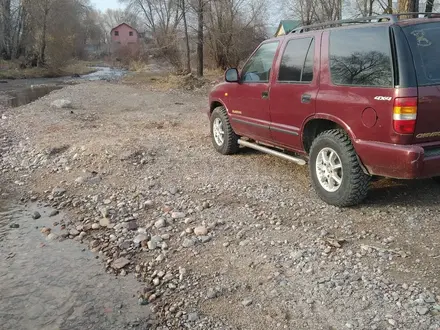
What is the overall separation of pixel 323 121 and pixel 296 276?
87.0 inches

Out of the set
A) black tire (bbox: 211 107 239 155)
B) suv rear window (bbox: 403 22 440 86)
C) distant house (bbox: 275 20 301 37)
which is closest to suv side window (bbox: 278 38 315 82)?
suv rear window (bbox: 403 22 440 86)

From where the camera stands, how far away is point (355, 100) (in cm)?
460

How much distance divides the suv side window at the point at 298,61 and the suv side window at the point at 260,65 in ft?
1.10

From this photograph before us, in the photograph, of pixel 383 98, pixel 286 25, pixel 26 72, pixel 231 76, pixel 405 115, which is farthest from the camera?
pixel 286 25

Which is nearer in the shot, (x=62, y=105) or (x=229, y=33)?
(x=62, y=105)

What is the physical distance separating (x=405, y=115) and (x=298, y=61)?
1.80 m

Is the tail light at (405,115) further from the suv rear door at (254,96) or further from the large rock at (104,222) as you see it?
the large rock at (104,222)

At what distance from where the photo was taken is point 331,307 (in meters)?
3.36

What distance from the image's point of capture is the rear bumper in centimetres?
423

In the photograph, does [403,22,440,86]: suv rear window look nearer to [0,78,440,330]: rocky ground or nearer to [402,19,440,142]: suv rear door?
[402,19,440,142]: suv rear door

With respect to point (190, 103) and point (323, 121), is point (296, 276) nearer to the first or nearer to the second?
point (323, 121)

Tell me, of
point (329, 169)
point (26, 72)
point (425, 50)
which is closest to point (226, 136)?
point (329, 169)

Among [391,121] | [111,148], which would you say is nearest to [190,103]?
[111,148]

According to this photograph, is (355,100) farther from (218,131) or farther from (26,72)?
(26,72)
